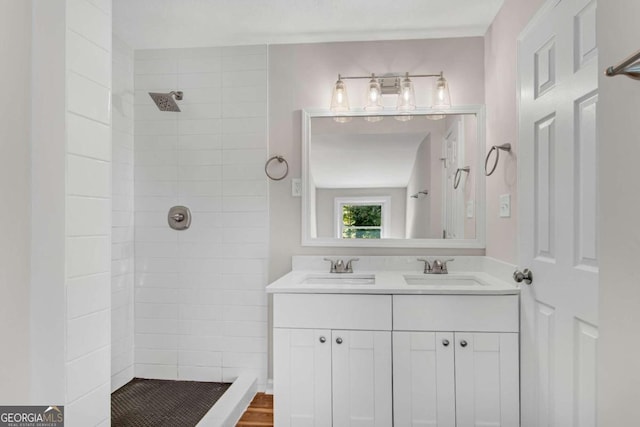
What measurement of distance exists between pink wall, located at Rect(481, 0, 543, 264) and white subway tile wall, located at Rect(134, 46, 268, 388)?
141 cm

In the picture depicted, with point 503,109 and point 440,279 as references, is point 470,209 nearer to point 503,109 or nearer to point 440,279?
point 440,279

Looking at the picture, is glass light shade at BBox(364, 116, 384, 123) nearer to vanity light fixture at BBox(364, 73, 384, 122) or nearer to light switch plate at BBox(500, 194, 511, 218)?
vanity light fixture at BBox(364, 73, 384, 122)

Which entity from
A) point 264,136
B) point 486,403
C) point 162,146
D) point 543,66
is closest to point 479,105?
point 543,66

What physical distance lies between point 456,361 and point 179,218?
188cm

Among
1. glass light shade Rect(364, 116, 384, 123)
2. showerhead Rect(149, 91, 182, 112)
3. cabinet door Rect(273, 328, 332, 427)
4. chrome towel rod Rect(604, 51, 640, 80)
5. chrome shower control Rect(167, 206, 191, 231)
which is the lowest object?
cabinet door Rect(273, 328, 332, 427)

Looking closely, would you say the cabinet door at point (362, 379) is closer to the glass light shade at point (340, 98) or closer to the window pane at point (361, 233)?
the window pane at point (361, 233)

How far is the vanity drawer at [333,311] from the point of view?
6.21ft

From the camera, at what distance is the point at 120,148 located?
2.51 meters

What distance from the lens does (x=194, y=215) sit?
2.60m

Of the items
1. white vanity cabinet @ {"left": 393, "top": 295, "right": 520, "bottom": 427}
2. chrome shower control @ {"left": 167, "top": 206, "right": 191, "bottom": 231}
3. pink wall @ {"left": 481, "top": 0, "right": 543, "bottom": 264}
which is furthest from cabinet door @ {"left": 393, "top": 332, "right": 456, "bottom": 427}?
chrome shower control @ {"left": 167, "top": 206, "right": 191, "bottom": 231}

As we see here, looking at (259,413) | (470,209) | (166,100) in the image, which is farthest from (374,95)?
(259,413)

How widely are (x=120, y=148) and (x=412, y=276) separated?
80.8 inches

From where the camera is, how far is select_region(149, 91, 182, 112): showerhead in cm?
242

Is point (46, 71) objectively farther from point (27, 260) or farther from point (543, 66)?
point (543, 66)
